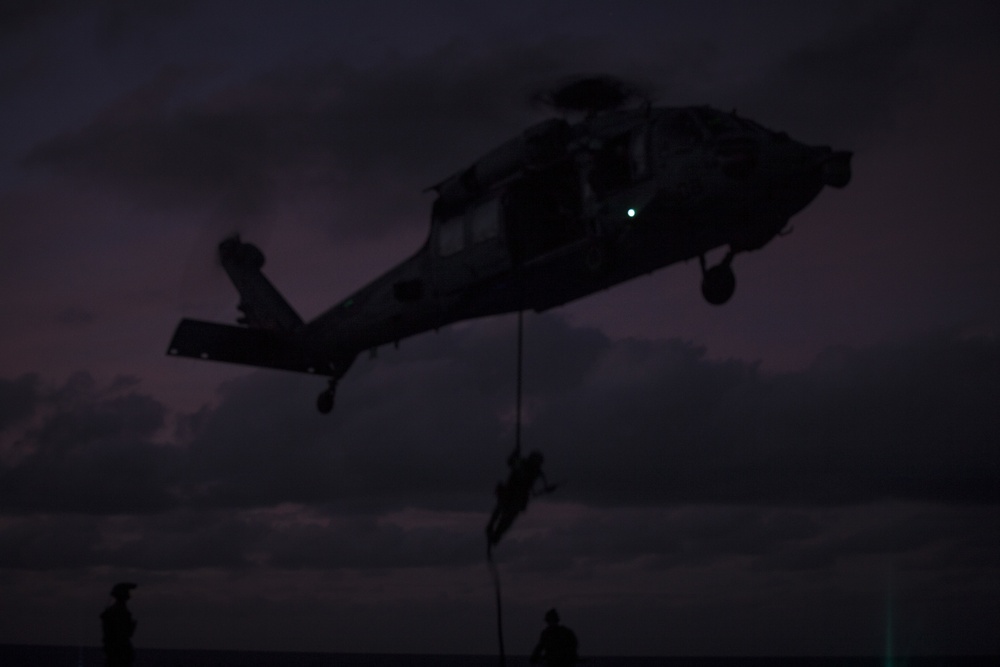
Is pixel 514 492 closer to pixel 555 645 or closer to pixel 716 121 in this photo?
pixel 555 645

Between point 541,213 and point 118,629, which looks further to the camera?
point 541,213

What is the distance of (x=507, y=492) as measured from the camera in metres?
13.7

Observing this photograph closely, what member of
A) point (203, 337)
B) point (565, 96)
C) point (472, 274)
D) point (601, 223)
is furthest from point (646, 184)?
point (203, 337)

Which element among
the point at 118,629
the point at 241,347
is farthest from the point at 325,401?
the point at 118,629

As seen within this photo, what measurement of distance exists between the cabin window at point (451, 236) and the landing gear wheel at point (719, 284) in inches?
187

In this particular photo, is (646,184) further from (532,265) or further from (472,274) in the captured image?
(472,274)

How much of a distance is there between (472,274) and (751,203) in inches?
225

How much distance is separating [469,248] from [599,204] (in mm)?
3231

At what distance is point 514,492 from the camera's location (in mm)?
13664

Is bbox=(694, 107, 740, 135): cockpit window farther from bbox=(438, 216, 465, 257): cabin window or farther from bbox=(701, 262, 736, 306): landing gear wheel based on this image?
bbox=(438, 216, 465, 257): cabin window

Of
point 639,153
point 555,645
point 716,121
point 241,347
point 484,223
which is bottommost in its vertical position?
point 555,645

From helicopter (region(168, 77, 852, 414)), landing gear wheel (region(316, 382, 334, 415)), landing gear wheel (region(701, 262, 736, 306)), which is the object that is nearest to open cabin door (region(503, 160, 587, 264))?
helicopter (region(168, 77, 852, 414))

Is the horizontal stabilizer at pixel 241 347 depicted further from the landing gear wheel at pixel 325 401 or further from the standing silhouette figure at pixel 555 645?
the standing silhouette figure at pixel 555 645

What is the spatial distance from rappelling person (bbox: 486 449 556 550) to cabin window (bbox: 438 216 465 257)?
7601mm
